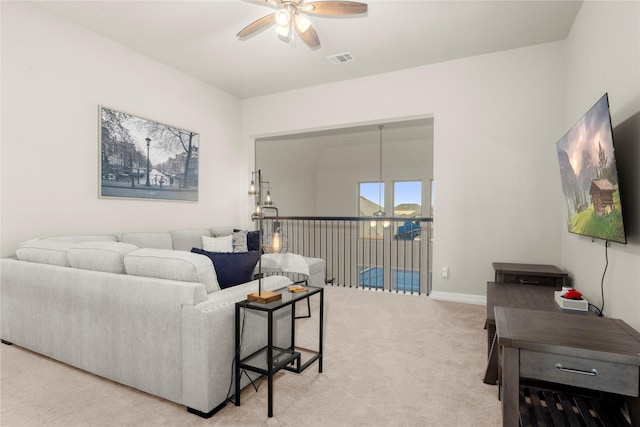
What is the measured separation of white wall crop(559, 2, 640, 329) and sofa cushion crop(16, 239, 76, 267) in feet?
11.4

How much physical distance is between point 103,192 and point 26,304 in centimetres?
152

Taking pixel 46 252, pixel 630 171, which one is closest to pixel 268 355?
pixel 46 252

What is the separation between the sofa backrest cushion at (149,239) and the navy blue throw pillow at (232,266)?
1.96 m

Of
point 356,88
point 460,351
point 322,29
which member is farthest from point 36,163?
point 460,351

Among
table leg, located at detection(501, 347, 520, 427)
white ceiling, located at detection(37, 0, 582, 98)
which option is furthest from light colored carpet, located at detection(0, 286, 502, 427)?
white ceiling, located at detection(37, 0, 582, 98)

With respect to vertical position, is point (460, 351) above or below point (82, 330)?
below

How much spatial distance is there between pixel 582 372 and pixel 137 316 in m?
2.10

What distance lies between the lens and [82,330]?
87.7 inches

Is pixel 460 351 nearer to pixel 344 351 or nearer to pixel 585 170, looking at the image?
pixel 344 351

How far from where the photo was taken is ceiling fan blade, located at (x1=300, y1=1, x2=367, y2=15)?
269 centimetres

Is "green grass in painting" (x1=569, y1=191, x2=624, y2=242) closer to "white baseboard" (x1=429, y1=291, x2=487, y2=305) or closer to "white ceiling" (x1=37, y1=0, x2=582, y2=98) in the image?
"white baseboard" (x1=429, y1=291, x2=487, y2=305)

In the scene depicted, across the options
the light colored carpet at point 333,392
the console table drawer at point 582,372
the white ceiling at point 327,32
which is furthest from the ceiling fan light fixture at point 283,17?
the console table drawer at point 582,372

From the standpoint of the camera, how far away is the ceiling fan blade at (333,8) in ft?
8.83

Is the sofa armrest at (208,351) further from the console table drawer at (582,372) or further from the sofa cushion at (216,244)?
the sofa cushion at (216,244)
